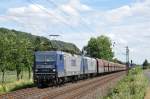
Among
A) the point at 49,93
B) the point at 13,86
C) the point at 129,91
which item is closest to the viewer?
the point at 129,91

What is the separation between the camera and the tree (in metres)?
167

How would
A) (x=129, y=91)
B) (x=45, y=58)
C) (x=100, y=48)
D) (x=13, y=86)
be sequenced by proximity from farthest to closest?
(x=100, y=48) → (x=13, y=86) → (x=45, y=58) → (x=129, y=91)

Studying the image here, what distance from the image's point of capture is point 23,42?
6038 cm

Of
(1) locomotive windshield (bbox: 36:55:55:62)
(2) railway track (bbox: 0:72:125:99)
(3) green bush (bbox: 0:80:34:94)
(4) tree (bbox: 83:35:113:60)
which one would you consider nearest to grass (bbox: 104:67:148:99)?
(2) railway track (bbox: 0:72:125:99)

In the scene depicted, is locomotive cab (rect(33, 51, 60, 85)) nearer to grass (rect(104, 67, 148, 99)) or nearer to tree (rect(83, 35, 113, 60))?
grass (rect(104, 67, 148, 99))

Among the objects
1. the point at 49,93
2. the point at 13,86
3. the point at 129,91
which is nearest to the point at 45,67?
the point at 13,86

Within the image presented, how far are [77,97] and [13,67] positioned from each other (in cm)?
2819

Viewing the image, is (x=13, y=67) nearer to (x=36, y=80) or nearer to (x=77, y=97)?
(x=36, y=80)

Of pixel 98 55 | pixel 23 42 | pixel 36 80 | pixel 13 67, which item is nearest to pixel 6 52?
pixel 13 67

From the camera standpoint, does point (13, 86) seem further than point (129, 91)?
Yes

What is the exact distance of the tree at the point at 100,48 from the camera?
16662cm

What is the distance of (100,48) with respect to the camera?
559 feet

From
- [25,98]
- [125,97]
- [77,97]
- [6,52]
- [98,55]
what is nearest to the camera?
[125,97]

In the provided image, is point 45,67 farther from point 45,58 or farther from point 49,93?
point 49,93
